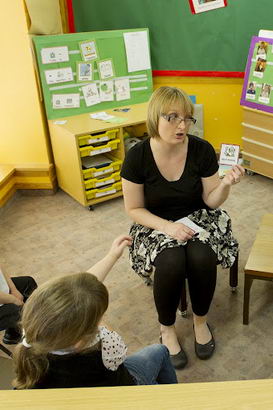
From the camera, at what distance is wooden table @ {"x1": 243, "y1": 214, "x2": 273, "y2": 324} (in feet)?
6.31

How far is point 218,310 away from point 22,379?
4.39ft

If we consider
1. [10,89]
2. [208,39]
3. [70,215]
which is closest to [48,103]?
[10,89]

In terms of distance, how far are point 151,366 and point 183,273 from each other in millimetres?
551

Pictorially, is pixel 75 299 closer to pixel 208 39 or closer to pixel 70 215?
pixel 70 215

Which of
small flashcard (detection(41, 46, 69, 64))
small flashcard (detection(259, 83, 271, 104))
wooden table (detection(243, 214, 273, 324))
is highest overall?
small flashcard (detection(41, 46, 69, 64))

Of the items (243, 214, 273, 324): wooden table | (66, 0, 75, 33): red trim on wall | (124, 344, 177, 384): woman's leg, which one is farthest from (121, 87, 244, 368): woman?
(66, 0, 75, 33): red trim on wall

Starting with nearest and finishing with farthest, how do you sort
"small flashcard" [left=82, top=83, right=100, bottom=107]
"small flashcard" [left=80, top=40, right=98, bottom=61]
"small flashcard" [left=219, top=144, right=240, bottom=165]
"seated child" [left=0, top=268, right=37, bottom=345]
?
"seated child" [left=0, top=268, right=37, bottom=345] < "small flashcard" [left=219, top=144, right=240, bottom=165] < "small flashcard" [left=80, top=40, right=98, bottom=61] < "small flashcard" [left=82, top=83, right=100, bottom=107]

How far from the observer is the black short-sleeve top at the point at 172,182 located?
6.47 feet

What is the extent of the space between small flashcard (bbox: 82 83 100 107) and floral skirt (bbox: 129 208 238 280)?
172 cm

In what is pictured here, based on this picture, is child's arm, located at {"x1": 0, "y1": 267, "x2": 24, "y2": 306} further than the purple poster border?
No

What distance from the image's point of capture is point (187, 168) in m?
1.99

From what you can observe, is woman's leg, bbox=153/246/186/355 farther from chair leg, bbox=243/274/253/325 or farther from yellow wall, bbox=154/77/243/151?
yellow wall, bbox=154/77/243/151

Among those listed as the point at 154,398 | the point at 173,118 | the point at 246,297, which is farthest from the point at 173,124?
the point at 154,398

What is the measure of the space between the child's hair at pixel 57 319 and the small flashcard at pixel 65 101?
2.54 metres
